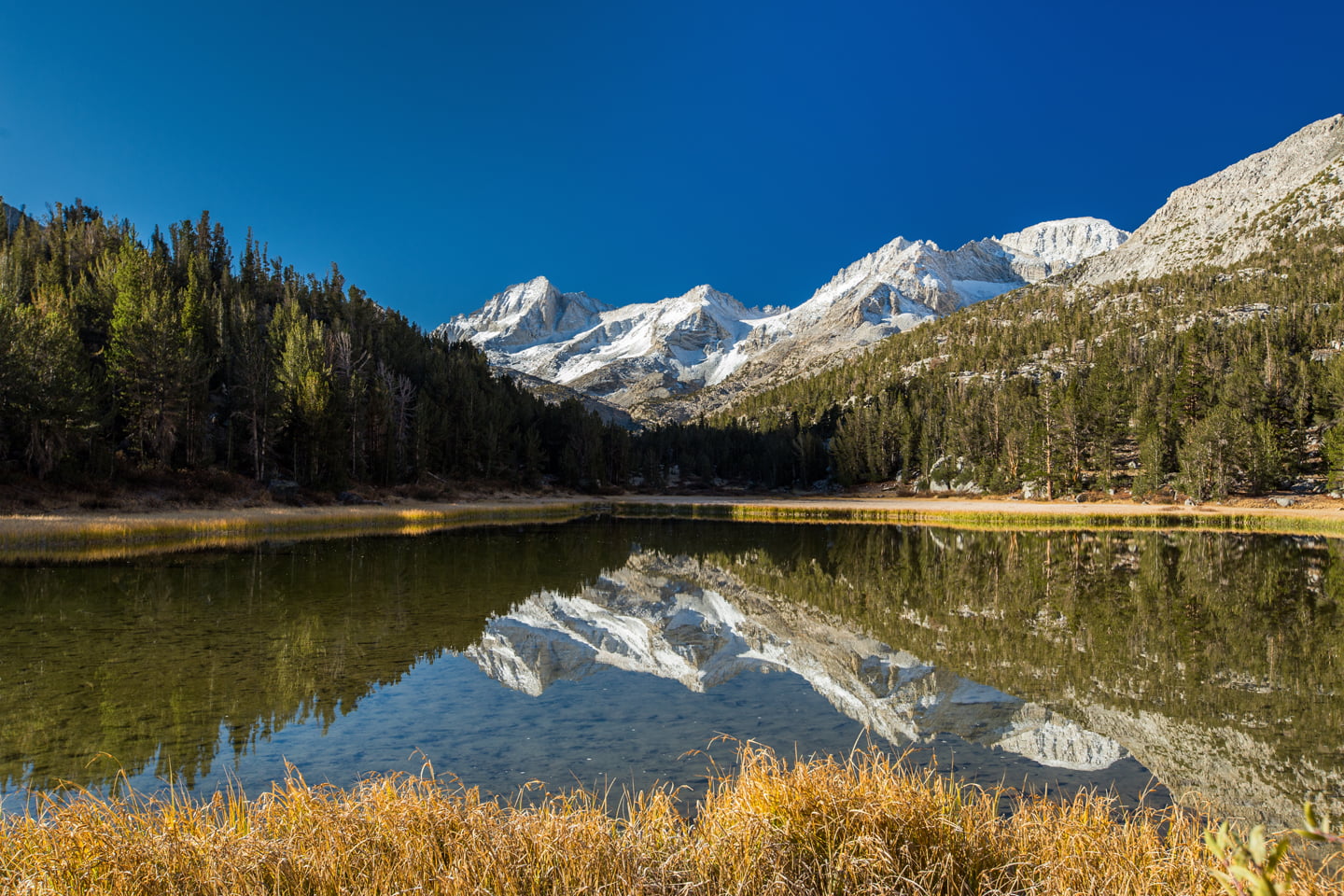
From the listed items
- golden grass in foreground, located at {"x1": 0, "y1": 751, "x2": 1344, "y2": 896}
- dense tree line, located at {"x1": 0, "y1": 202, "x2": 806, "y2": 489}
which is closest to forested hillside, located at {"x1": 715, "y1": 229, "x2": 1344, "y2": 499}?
dense tree line, located at {"x1": 0, "y1": 202, "x2": 806, "y2": 489}

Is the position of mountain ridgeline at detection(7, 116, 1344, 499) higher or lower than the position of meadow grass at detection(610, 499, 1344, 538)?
higher

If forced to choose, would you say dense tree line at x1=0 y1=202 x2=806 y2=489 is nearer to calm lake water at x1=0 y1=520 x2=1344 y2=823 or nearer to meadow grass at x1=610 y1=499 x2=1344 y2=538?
meadow grass at x1=610 y1=499 x2=1344 y2=538

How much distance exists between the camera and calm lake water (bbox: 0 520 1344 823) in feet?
29.3

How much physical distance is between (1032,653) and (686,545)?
2871 centimetres

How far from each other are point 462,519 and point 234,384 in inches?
1360

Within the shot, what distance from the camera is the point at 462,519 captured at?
57.3 metres

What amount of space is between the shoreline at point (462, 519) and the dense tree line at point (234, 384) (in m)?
9.05

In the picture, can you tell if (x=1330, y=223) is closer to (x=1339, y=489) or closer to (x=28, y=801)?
(x=1339, y=489)

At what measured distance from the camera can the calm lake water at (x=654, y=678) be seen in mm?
8945

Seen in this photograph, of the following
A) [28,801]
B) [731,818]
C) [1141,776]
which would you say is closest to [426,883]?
[731,818]

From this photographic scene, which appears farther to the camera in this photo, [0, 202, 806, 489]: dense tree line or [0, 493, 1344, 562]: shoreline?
[0, 202, 806, 489]: dense tree line

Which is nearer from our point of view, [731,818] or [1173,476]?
[731,818]

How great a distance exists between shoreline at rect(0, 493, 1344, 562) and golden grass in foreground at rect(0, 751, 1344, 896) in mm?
29396

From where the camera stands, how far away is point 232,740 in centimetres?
941
